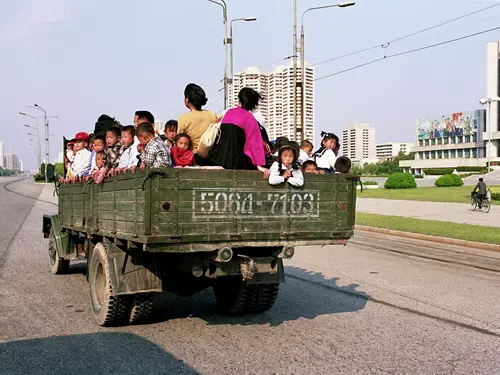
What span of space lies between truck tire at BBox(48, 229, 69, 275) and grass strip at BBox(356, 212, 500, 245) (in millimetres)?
9836

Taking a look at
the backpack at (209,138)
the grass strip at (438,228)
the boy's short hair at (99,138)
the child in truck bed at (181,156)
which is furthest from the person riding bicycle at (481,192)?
the child in truck bed at (181,156)

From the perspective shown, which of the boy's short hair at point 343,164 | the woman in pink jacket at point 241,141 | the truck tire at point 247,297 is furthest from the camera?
the boy's short hair at point 343,164

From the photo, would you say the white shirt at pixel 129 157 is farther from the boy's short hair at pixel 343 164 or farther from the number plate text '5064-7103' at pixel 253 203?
the boy's short hair at pixel 343 164

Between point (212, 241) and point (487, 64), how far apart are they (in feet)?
329

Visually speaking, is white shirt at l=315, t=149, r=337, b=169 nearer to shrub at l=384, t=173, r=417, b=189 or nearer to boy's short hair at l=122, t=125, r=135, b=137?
boy's short hair at l=122, t=125, r=135, b=137

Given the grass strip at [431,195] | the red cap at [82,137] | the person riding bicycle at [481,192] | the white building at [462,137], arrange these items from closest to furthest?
the red cap at [82,137] < the person riding bicycle at [481,192] < the grass strip at [431,195] < the white building at [462,137]

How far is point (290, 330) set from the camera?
578 cm

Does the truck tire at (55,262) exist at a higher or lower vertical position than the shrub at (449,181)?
lower

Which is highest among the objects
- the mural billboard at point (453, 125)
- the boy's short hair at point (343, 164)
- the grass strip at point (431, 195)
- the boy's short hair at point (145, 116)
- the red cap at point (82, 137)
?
the mural billboard at point (453, 125)

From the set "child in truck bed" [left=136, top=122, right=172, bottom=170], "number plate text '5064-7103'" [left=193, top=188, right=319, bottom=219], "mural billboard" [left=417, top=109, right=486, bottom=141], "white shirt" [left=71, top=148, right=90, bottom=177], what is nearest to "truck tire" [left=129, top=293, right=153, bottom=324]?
"number plate text '5064-7103'" [left=193, top=188, right=319, bottom=219]

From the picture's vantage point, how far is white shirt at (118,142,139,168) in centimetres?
630

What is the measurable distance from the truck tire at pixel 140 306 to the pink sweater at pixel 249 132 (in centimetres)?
182

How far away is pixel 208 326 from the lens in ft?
19.6

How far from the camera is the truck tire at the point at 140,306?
5.75m
